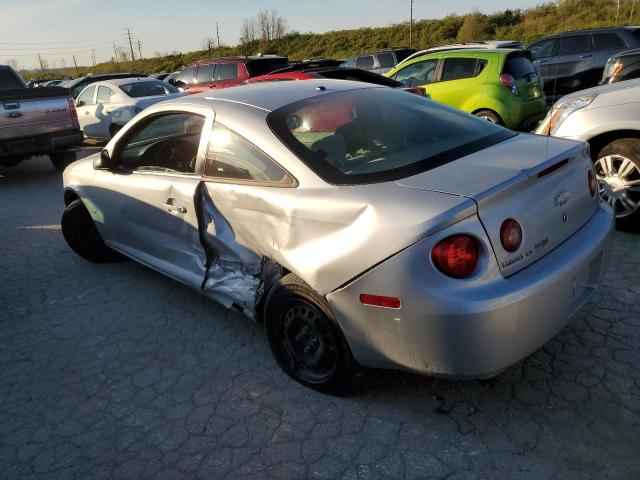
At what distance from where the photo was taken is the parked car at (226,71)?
12.7 m

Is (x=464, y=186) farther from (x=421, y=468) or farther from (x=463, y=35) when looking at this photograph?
(x=463, y=35)

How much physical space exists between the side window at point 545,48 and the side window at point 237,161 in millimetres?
11198

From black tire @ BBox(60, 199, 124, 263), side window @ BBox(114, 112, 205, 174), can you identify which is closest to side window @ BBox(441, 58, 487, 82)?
side window @ BBox(114, 112, 205, 174)

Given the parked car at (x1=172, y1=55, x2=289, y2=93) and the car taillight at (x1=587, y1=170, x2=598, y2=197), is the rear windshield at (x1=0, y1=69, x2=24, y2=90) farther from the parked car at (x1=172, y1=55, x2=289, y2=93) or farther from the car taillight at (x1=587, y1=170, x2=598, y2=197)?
the car taillight at (x1=587, y1=170, x2=598, y2=197)

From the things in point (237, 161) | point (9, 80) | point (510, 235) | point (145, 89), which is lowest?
→ point (510, 235)

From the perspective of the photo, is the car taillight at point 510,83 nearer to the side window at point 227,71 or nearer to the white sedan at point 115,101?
the white sedan at point 115,101

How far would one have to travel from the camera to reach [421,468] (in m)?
2.28

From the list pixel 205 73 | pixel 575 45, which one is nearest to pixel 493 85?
pixel 575 45

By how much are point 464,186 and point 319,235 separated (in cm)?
68

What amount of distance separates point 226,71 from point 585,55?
8067mm

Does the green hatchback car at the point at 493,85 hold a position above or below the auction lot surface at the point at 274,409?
above

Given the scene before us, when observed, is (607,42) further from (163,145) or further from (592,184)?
(163,145)

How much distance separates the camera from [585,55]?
11.4 metres

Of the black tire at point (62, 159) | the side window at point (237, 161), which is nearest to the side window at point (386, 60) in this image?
the black tire at point (62, 159)
